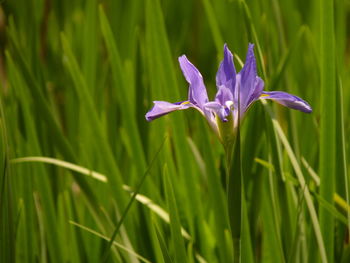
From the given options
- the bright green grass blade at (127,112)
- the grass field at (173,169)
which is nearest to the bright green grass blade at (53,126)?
the grass field at (173,169)

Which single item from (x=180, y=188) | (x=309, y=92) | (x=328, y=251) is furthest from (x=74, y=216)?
(x=309, y=92)

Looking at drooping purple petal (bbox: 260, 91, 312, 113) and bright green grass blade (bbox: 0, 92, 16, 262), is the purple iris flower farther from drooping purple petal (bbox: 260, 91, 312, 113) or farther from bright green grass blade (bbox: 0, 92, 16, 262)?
bright green grass blade (bbox: 0, 92, 16, 262)

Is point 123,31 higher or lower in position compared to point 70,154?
higher

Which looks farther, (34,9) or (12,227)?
(34,9)

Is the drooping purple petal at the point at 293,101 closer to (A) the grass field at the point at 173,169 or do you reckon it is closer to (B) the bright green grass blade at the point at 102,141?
(A) the grass field at the point at 173,169

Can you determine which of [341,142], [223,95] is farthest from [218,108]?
[341,142]

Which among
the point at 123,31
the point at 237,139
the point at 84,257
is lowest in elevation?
the point at 84,257

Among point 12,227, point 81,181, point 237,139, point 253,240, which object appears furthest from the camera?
point 253,240

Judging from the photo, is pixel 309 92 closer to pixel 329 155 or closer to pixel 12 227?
pixel 329 155
